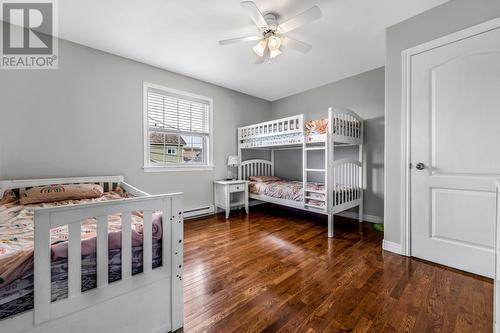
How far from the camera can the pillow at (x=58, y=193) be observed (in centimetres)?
192

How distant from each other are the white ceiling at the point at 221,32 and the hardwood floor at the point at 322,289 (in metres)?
2.31

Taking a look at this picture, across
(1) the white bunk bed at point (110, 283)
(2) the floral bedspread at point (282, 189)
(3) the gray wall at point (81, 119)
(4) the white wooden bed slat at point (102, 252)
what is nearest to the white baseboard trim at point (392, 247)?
(2) the floral bedspread at point (282, 189)

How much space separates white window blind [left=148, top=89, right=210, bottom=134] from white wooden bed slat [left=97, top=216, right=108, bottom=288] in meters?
2.39

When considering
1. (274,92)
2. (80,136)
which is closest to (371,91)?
(274,92)

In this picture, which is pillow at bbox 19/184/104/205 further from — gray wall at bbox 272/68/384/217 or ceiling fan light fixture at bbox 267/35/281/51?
gray wall at bbox 272/68/384/217

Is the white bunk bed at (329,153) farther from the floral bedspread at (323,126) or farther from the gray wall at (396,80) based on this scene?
the gray wall at (396,80)

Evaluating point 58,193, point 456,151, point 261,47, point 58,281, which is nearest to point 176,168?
point 58,193

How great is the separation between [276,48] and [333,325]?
2.31 metres

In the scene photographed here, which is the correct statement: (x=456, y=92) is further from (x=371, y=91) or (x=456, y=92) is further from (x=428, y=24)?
(x=371, y=91)

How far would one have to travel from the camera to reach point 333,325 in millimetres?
1212

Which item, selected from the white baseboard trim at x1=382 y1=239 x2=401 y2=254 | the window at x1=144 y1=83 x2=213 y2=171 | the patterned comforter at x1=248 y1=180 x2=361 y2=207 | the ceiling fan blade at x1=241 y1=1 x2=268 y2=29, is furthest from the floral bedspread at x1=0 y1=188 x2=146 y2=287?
the white baseboard trim at x1=382 y1=239 x2=401 y2=254

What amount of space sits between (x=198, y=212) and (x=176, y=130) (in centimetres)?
138

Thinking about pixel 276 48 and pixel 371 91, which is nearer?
pixel 276 48

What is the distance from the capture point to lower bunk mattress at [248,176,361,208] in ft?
9.05
